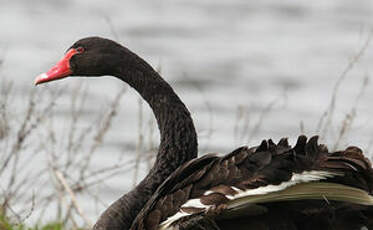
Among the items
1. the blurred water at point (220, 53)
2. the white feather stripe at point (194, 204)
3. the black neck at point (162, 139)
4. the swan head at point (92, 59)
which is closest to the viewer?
the white feather stripe at point (194, 204)

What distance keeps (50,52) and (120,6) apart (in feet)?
7.79

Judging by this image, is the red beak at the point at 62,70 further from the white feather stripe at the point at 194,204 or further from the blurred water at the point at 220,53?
the blurred water at the point at 220,53

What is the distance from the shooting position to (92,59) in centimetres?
577

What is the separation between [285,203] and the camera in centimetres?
459

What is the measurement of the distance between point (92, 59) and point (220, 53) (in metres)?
8.58

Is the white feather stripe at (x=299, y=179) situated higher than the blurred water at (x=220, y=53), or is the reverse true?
the white feather stripe at (x=299, y=179)

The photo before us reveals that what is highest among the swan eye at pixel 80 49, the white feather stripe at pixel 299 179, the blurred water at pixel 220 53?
the swan eye at pixel 80 49

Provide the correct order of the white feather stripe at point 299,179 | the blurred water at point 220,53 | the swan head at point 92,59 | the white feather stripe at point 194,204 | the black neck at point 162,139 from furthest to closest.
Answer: the blurred water at point 220,53 < the swan head at point 92,59 < the black neck at point 162,139 < the white feather stripe at point 194,204 < the white feather stripe at point 299,179

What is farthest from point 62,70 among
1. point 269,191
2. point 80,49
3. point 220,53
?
point 220,53

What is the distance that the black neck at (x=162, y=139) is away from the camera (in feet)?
17.9

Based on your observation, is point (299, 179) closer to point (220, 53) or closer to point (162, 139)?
point (162, 139)

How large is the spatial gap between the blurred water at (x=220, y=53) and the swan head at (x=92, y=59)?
450 centimetres

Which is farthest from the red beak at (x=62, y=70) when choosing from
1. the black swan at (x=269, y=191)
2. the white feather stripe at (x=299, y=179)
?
the white feather stripe at (x=299, y=179)

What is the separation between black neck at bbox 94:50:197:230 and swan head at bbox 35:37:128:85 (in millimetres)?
35
